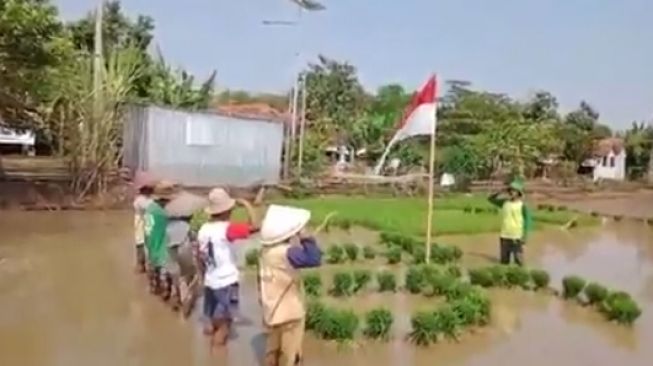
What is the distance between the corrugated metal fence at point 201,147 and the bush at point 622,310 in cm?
1599

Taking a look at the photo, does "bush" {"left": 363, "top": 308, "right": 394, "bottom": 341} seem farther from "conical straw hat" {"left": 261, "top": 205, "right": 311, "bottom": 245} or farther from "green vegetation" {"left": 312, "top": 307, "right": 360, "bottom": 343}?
"conical straw hat" {"left": 261, "top": 205, "right": 311, "bottom": 245}

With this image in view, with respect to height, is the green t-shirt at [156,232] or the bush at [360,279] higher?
the green t-shirt at [156,232]

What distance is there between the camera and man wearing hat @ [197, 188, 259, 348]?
7.56 metres

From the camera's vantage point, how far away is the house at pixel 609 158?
58.8 metres

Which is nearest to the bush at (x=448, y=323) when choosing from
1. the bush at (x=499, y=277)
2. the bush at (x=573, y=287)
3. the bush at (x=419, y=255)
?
the bush at (x=573, y=287)

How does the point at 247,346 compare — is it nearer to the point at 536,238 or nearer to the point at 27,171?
the point at 536,238

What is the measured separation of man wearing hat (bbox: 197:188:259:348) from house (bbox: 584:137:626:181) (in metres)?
53.0

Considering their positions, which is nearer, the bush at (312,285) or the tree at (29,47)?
the bush at (312,285)

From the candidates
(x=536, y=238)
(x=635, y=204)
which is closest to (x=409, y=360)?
(x=536, y=238)

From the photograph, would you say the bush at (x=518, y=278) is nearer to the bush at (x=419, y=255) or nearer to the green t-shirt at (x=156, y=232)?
the bush at (x=419, y=255)

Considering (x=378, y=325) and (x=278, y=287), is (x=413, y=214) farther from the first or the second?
(x=278, y=287)

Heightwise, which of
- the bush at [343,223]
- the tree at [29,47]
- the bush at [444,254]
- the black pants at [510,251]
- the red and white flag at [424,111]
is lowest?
the bush at [343,223]

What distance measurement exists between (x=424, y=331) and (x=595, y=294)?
3.40 m

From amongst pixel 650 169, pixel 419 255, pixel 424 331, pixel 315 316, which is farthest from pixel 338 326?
pixel 650 169
